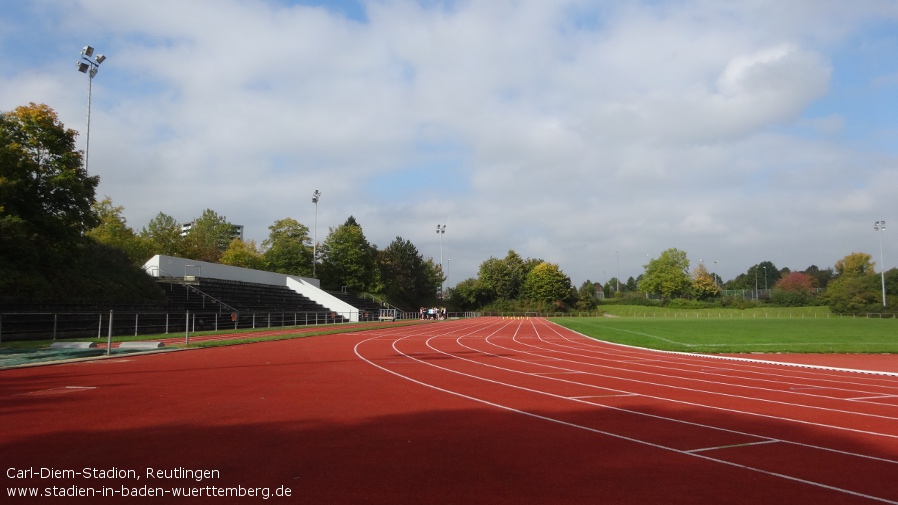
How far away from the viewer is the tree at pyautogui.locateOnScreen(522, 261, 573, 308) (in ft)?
312

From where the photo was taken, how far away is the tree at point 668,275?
11294cm

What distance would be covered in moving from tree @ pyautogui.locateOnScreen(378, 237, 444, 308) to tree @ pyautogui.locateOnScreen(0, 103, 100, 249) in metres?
58.2

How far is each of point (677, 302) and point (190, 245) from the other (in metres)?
78.4

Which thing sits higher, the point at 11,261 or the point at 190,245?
the point at 190,245

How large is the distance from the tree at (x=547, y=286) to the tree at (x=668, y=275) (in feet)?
87.9

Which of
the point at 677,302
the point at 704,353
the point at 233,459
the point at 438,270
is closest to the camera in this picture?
the point at 233,459

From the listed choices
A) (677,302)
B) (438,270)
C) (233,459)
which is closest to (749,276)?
(677,302)

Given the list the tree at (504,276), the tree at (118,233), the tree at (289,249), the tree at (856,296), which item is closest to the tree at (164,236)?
the tree at (118,233)

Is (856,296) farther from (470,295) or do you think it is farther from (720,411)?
(720,411)

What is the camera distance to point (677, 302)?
98.9m

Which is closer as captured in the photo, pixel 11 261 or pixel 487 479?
pixel 487 479

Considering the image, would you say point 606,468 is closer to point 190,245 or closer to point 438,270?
point 190,245

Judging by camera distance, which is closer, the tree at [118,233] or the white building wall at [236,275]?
the white building wall at [236,275]

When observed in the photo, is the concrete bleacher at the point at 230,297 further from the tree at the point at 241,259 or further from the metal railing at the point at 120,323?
the tree at the point at 241,259
